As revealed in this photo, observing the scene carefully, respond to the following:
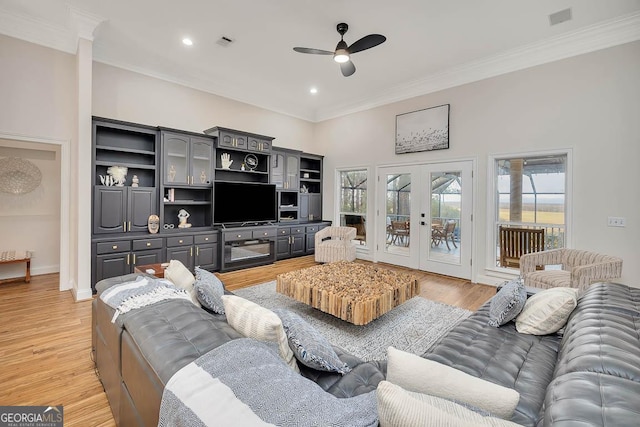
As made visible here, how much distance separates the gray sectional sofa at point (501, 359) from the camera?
0.89 meters

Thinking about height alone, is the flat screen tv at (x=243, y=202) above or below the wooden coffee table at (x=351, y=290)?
above

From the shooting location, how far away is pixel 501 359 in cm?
164

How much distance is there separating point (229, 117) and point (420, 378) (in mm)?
5862

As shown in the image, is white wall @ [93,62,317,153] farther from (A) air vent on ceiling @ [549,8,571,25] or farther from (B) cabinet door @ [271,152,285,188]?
(A) air vent on ceiling @ [549,8,571,25]

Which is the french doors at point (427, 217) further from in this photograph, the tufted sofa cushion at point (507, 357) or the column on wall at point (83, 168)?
the column on wall at point (83, 168)

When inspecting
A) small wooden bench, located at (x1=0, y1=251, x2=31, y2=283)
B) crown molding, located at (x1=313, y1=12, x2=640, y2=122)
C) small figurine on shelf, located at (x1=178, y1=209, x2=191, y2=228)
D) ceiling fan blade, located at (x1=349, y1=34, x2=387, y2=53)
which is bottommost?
small wooden bench, located at (x1=0, y1=251, x2=31, y2=283)

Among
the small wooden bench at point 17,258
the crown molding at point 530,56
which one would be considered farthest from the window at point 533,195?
the small wooden bench at point 17,258

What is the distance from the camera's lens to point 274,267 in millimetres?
5551

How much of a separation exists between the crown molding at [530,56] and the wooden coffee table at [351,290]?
359 centimetres

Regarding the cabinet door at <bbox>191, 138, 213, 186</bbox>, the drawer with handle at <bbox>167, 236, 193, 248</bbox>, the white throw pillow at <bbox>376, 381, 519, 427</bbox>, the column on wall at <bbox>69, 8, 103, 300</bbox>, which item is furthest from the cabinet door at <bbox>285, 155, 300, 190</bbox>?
the white throw pillow at <bbox>376, 381, 519, 427</bbox>

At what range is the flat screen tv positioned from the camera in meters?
5.23

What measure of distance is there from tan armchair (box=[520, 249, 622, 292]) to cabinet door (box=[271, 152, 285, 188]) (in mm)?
4580

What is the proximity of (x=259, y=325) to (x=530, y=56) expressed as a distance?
521 centimetres

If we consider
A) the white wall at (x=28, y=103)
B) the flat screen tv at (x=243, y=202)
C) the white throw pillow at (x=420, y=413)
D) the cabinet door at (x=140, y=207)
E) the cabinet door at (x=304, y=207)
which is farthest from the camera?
the cabinet door at (x=304, y=207)
